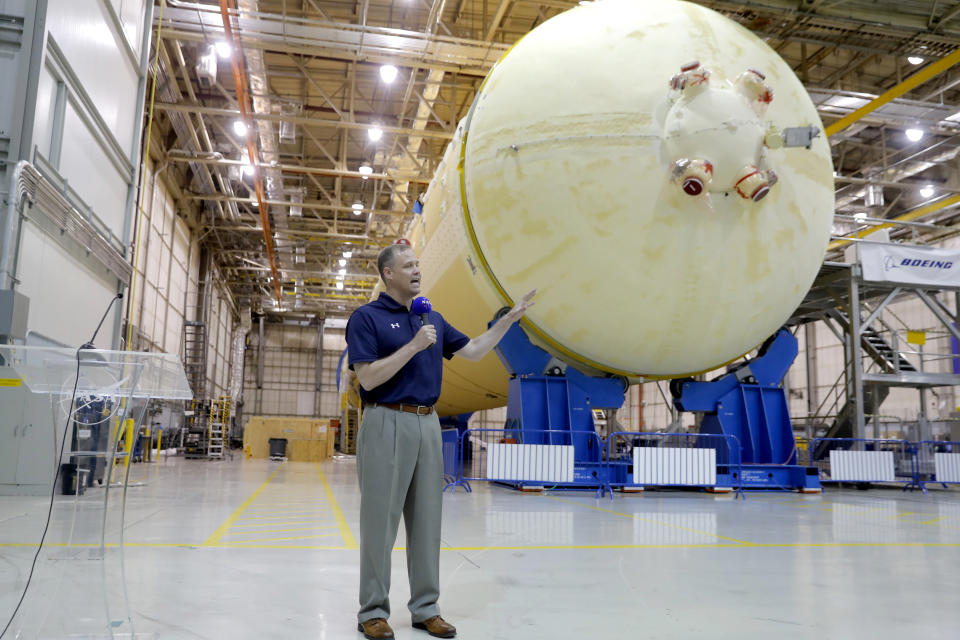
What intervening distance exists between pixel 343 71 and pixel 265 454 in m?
12.8

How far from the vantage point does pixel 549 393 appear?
318 inches

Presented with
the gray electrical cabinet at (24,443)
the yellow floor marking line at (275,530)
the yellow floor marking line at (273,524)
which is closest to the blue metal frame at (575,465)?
the yellow floor marking line at (273,524)

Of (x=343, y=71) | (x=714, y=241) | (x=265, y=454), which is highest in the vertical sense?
(x=343, y=71)

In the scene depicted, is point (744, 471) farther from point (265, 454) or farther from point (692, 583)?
point (265, 454)

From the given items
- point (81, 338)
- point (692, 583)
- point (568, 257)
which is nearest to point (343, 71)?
point (81, 338)

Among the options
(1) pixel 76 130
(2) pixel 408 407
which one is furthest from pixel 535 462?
(1) pixel 76 130

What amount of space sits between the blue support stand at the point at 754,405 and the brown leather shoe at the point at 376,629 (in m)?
6.65

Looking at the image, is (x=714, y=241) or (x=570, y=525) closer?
(x=570, y=525)

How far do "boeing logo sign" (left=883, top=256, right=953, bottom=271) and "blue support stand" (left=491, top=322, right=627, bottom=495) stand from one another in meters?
6.76

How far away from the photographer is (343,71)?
18922 millimetres

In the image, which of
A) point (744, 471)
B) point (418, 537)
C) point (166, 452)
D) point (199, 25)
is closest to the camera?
point (418, 537)

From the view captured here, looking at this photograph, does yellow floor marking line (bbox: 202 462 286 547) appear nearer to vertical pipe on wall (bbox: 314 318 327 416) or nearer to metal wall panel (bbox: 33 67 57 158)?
metal wall panel (bbox: 33 67 57 158)

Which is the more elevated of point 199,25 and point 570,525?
point 199,25

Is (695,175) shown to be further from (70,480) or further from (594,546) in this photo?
(70,480)
